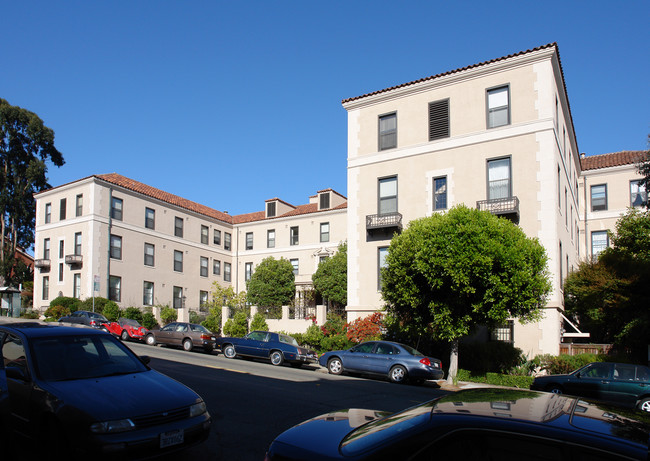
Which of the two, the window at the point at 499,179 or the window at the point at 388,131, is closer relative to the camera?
the window at the point at 499,179

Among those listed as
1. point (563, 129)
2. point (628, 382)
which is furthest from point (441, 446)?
point (563, 129)

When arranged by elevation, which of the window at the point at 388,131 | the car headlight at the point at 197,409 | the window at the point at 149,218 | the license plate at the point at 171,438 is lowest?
the license plate at the point at 171,438

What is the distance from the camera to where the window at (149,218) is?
41.6m

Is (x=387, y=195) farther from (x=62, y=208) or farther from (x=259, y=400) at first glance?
(x=62, y=208)

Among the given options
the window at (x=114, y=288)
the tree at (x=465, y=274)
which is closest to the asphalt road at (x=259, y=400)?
the tree at (x=465, y=274)

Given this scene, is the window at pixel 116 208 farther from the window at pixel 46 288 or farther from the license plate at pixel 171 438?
the license plate at pixel 171 438

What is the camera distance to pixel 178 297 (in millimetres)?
43781

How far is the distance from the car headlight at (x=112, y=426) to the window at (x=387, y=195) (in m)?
20.6

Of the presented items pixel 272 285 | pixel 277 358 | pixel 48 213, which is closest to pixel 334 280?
pixel 272 285

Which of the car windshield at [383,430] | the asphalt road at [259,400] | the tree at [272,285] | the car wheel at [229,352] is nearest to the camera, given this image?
the car windshield at [383,430]

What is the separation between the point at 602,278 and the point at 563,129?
843cm

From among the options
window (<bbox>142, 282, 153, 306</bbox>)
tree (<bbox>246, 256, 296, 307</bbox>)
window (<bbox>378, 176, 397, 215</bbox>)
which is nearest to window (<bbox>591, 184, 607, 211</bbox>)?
window (<bbox>378, 176, 397, 215</bbox>)

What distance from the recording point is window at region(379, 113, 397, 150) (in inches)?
1023

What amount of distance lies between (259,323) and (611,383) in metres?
20.1
